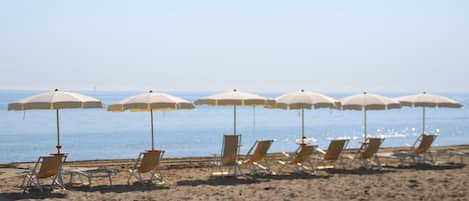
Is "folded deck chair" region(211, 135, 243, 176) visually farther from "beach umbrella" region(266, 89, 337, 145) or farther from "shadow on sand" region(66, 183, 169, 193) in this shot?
"beach umbrella" region(266, 89, 337, 145)

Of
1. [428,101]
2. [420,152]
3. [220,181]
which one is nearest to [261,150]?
[220,181]

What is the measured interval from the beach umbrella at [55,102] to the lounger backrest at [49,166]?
2.60 ft

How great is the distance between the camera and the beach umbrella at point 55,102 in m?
10.3

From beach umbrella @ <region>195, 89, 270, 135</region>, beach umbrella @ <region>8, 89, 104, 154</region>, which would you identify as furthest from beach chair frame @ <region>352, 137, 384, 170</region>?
beach umbrella @ <region>8, 89, 104, 154</region>

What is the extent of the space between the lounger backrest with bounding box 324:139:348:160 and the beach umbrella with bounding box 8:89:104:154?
12.7 feet

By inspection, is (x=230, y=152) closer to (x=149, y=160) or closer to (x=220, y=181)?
(x=220, y=181)

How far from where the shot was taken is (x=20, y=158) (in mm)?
23734

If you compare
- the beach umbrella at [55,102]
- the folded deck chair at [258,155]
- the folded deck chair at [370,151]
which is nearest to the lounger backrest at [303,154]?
the folded deck chair at [258,155]

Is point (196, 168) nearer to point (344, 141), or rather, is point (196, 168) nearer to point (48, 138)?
point (344, 141)

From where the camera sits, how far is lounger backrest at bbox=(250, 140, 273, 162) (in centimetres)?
1163

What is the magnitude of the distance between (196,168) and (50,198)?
13.0 ft

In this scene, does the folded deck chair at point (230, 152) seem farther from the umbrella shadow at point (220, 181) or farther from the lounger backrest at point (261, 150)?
the lounger backrest at point (261, 150)

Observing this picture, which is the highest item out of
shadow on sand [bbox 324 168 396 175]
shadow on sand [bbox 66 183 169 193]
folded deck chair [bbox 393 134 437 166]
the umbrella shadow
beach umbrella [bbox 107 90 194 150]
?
beach umbrella [bbox 107 90 194 150]

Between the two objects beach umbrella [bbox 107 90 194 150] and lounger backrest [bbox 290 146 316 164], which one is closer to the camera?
beach umbrella [bbox 107 90 194 150]
